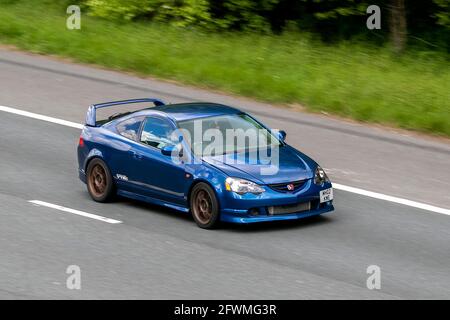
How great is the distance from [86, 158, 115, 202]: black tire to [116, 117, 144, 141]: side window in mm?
497

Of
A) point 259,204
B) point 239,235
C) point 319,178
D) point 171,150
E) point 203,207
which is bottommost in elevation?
point 239,235

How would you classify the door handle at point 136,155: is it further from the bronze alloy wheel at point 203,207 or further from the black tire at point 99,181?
the bronze alloy wheel at point 203,207

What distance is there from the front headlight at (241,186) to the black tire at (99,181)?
7.05 feet

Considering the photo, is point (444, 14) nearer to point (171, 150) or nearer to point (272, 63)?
point (272, 63)

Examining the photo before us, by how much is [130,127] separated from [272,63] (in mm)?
7651

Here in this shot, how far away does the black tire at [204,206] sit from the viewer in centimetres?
1415

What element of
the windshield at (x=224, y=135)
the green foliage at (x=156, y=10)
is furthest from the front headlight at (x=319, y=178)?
the green foliage at (x=156, y=10)

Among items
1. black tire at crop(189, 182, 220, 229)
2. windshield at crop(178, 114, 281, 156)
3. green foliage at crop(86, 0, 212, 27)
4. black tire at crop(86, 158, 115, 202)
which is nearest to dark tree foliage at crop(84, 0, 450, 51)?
green foliage at crop(86, 0, 212, 27)

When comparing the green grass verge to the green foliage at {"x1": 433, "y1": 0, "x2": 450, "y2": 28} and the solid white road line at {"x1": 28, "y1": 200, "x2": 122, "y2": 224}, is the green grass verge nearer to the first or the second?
the green foliage at {"x1": 433, "y1": 0, "x2": 450, "y2": 28}

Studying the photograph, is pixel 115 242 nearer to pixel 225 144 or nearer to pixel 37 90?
pixel 225 144

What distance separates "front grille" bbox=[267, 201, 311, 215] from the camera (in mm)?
14180

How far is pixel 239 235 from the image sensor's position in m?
14.2

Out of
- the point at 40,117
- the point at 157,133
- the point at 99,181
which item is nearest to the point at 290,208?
the point at 157,133
